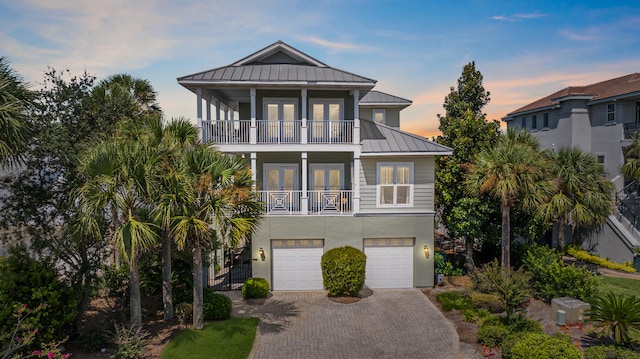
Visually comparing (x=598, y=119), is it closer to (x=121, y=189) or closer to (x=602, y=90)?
(x=602, y=90)

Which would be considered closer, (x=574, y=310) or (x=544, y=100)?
(x=574, y=310)

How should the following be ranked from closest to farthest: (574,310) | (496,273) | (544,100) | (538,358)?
1. (538,358)
2. (574,310)
3. (496,273)
4. (544,100)

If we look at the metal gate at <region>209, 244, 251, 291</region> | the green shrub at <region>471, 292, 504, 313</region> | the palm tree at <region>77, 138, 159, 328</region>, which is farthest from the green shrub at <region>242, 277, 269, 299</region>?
the green shrub at <region>471, 292, 504, 313</region>

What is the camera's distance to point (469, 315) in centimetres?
1395

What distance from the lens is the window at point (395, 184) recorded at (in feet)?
59.0

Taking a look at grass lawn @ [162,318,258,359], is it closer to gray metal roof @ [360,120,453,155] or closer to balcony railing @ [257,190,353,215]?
balcony railing @ [257,190,353,215]

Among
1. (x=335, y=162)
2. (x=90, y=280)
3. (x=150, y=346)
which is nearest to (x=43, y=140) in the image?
(x=90, y=280)

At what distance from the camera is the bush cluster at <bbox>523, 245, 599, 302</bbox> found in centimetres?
1446

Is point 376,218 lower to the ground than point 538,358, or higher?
higher

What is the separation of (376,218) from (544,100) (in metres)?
24.9

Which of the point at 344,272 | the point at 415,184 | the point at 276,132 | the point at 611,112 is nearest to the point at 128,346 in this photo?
the point at 344,272

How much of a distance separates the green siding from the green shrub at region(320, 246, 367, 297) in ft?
2.93

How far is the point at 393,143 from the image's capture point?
709 inches

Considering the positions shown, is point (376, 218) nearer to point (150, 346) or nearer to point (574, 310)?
point (574, 310)
